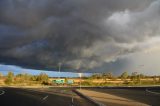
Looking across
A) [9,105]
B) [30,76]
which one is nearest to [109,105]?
[9,105]

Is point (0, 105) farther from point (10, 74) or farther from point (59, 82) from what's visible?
point (10, 74)

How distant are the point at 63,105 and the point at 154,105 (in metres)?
7.10

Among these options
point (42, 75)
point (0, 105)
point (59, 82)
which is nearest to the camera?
point (0, 105)

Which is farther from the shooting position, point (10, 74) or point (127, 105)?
point (10, 74)

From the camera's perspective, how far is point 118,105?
2581cm

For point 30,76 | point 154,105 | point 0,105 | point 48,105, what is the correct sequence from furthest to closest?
1. point 30,76
2. point 154,105
3. point 48,105
4. point 0,105

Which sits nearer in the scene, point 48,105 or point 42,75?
point 48,105

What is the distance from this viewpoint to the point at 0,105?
2294 centimetres

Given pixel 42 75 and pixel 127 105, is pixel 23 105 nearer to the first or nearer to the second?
pixel 127 105

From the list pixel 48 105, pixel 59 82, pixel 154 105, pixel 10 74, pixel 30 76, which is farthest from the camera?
pixel 30 76

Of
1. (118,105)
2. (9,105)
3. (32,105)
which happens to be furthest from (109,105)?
(9,105)

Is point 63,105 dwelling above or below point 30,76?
below

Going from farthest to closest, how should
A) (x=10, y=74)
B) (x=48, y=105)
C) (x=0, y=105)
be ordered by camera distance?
1. (x=10, y=74)
2. (x=48, y=105)
3. (x=0, y=105)

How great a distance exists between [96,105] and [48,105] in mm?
4379
